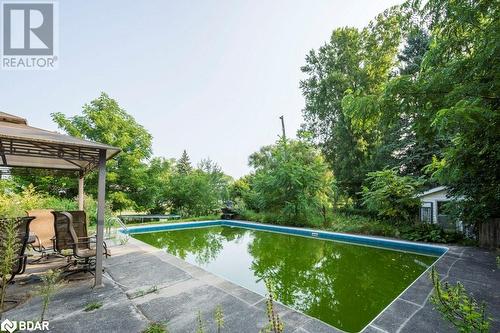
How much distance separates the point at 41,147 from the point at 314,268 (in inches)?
237

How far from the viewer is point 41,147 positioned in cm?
372

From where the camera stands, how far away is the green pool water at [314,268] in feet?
12.4

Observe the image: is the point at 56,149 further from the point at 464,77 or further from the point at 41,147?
the point at 464,77

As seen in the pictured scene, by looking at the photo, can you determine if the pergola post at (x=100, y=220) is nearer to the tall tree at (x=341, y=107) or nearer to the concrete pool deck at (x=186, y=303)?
the concrete pool deck at (x=186, y=303)

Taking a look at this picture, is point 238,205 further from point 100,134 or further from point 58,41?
point 58,41

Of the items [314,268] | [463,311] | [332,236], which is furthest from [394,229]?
[463,311]

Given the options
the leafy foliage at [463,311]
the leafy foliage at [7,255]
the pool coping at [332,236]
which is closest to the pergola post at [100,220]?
the pool coping at [332,236]

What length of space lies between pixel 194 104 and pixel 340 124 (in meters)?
10.3

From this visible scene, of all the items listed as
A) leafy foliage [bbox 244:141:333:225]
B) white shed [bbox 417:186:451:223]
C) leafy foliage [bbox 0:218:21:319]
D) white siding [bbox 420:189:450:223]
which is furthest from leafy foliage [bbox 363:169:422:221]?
leafy foliage [bbox 0:218:21:319]

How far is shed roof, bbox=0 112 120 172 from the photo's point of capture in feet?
10.8

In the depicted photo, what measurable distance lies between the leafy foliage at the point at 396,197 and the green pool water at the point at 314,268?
1849 mm

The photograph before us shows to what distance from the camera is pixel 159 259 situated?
5.26 m

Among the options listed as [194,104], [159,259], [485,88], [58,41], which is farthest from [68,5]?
[485,88]

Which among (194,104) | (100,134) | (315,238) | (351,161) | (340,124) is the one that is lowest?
(315,238)
